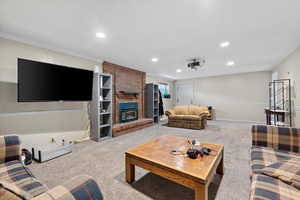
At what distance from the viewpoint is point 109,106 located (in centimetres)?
396

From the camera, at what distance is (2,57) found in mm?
2438

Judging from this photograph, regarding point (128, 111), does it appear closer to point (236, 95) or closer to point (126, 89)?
point (126, 89)

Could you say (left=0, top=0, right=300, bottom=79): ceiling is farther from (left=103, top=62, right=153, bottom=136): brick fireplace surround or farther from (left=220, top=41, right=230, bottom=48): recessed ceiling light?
(left=103, top=62, right=153, bottom=136): brick fireplace surround

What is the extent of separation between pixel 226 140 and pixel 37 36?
5.06 metres

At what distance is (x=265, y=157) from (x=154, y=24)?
8.20ft

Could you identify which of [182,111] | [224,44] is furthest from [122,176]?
[182,111]

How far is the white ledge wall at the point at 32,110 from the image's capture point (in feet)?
8.07

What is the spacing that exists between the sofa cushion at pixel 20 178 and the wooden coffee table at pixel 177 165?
0.97 m

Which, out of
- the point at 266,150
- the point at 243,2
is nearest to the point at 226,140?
the point at 266,150

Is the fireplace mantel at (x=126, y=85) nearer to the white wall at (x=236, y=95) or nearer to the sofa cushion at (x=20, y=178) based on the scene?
the sofa cushion at (x=20, y=178)

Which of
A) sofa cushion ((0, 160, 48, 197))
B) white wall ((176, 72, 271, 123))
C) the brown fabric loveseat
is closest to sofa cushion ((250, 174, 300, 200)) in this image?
sofa cushion ((0, 160, 48, 197))

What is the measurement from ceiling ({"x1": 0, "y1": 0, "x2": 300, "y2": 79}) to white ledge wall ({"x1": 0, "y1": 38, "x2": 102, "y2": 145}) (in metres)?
0.24

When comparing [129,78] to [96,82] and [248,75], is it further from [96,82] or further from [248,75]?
[248,75]

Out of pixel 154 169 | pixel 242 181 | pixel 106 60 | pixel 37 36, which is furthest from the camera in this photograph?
pixel 106 60
